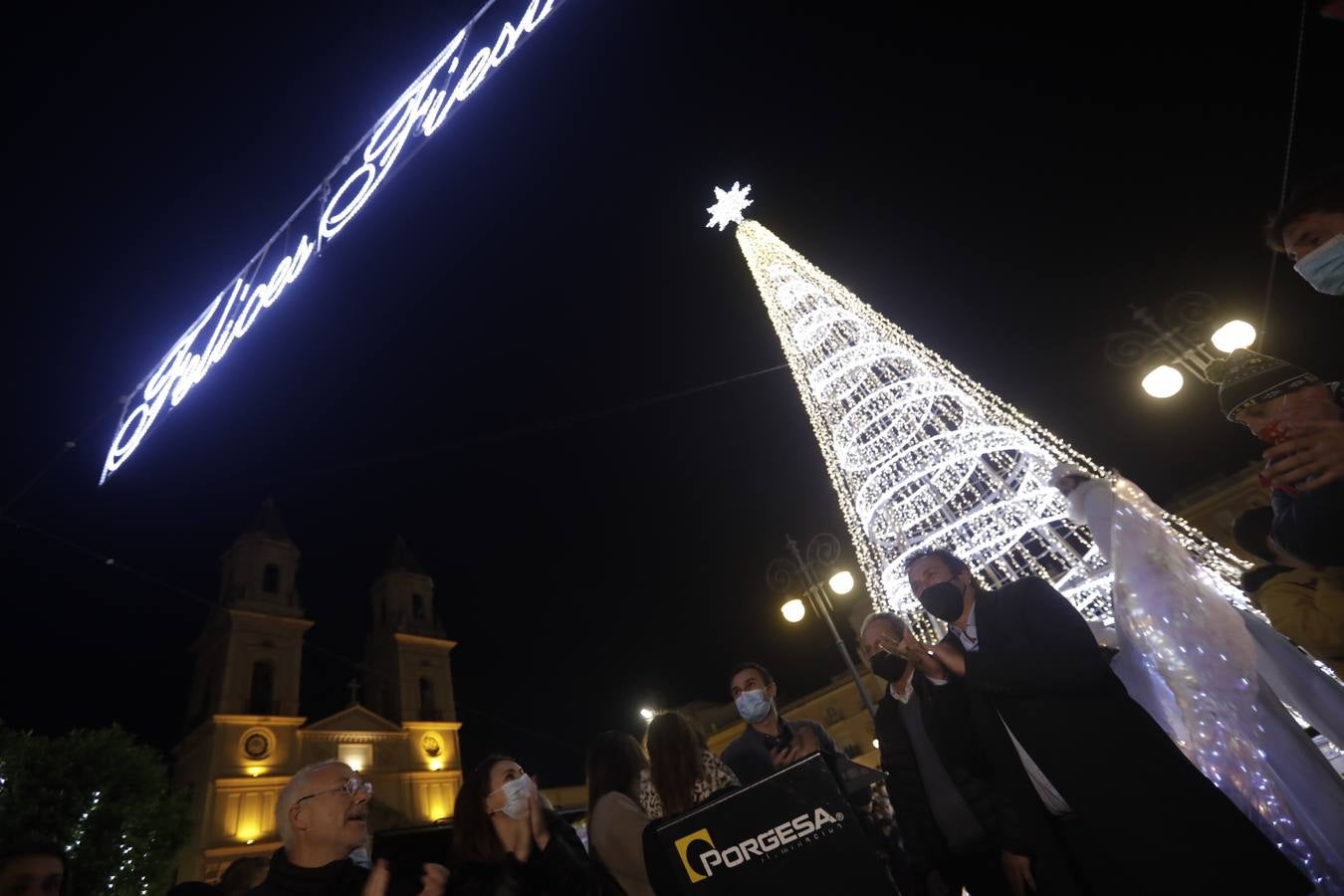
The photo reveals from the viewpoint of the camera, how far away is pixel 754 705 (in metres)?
4.64

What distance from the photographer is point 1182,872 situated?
94.5 inches

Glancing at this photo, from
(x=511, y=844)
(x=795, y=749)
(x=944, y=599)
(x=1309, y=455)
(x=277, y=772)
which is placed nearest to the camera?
(x=1309, y=455)

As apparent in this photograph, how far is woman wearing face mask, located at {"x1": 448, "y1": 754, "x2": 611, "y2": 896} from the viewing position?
123 inches

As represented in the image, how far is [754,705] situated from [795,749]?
38 cm

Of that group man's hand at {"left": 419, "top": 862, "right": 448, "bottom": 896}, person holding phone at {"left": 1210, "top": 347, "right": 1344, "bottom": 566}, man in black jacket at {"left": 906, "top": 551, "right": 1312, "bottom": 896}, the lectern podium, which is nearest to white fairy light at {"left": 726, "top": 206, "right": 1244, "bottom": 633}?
man in black jacket at {"left": 906, "top": 551, "right": 1312, "bottom": 896}

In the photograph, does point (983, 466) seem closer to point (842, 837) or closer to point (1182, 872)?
point (1182, 872)

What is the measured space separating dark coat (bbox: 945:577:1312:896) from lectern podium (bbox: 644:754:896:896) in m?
1.20

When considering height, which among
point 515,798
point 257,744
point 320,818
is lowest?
point 515,798

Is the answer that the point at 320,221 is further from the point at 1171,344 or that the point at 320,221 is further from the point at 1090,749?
the point at 1171,344

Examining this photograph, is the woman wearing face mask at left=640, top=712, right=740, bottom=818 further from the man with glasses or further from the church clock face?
the church clock face

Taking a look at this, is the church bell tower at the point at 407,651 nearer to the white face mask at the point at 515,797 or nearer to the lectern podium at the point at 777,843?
the white face mask at the point at 515,797

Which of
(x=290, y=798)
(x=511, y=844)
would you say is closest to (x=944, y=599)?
(x=511, y=844)

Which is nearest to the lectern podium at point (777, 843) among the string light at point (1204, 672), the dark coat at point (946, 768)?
the dark coat at point (946, 768)

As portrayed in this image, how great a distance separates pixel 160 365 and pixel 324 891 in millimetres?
5513
